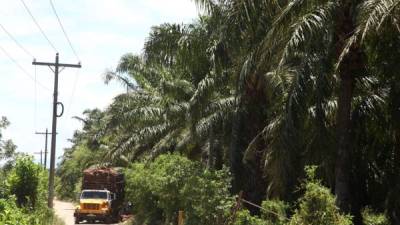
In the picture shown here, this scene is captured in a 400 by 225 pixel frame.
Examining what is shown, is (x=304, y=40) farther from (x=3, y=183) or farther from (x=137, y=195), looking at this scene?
(x=137, y=195)

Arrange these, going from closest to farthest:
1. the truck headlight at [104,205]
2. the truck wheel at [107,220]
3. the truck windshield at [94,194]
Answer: the truck headlight at [104,205] → the truck wheel at [107,220] → the truck windshield at [94,194]

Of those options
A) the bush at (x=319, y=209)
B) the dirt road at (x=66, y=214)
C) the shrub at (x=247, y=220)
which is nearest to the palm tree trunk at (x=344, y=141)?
the shrub at (x=247, y=220)

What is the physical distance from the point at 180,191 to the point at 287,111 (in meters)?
7.19

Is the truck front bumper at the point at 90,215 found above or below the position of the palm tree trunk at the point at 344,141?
below

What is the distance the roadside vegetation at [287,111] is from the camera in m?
15.2

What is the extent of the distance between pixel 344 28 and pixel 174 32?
789 cm

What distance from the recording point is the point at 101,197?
1548 inches

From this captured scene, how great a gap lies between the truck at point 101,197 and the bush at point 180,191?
15.2 ft

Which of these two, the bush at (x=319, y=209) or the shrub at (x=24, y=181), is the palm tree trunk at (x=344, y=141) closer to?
the bush at (x=319, y=209)

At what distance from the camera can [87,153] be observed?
7669 centimetres

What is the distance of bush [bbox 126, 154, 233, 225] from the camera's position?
1816cm

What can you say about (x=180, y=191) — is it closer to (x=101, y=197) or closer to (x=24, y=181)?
(x=24, y=181)

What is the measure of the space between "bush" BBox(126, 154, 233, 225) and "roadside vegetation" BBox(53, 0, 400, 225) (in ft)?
0.15

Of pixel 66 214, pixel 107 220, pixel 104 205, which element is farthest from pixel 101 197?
pixel 66 214
